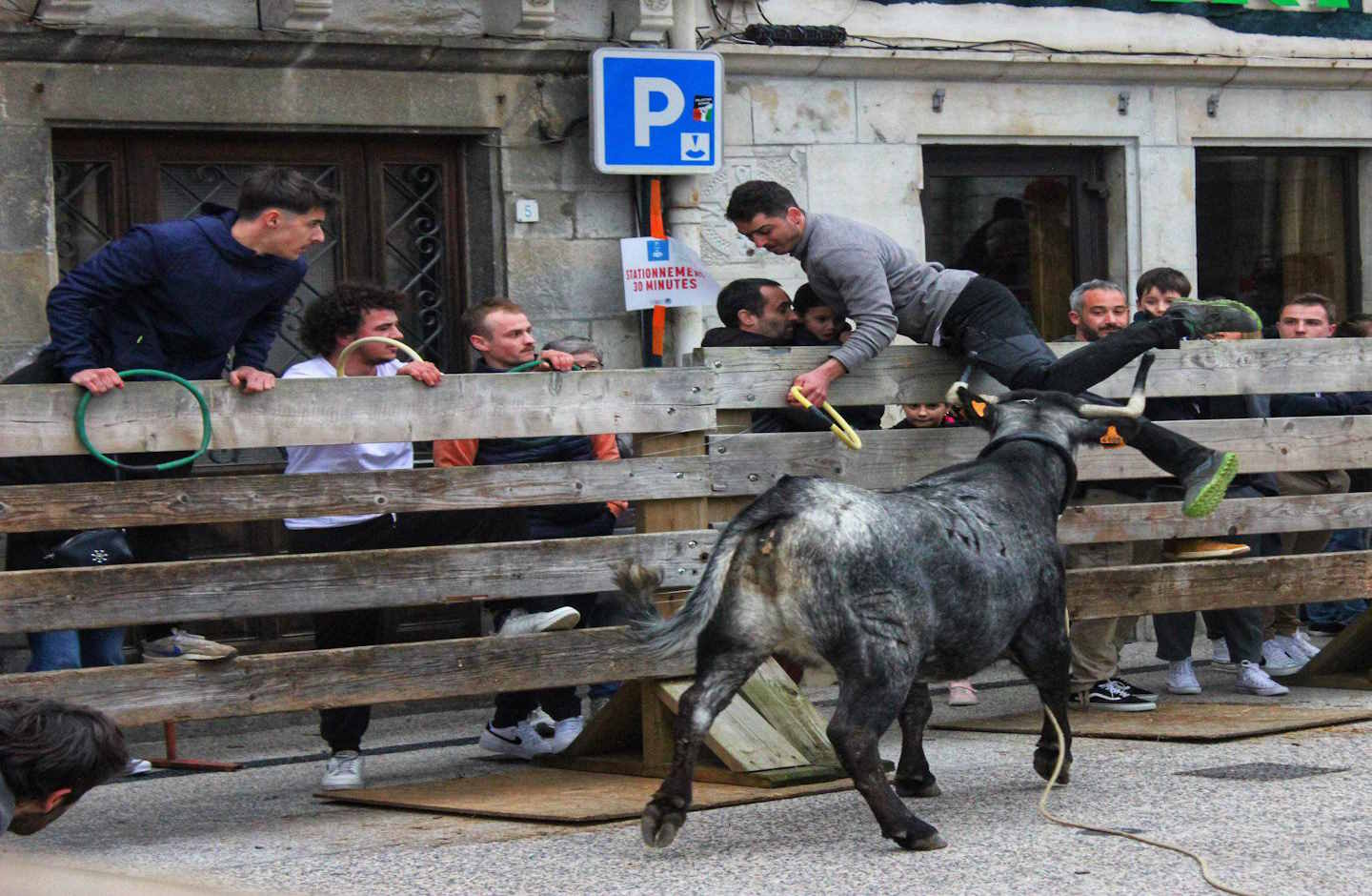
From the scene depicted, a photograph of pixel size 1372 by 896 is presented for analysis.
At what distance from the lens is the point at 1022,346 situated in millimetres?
7867

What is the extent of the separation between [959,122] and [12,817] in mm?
8783

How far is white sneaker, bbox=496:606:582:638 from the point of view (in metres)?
7.17

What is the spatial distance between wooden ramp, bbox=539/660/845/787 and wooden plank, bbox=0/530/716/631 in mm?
452

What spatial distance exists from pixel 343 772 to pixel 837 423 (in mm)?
2303

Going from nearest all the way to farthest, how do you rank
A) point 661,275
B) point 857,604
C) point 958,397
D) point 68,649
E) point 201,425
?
point 857,604, point 201,425, point 958,397, point 68,649, point 661,275

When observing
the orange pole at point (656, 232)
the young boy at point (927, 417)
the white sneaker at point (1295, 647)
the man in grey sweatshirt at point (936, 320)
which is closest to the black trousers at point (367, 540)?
the man in grey sweatshirt at point (936, 320)

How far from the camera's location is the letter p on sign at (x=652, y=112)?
10.8 metres

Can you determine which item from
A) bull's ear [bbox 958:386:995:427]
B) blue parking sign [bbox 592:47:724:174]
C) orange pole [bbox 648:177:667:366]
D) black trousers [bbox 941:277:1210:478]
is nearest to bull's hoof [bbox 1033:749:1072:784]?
bull's ear [bbox 958:386:995:427]

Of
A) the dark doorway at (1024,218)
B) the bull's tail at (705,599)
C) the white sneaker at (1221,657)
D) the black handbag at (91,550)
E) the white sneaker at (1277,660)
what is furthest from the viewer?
the dark doorway at (1024,218)

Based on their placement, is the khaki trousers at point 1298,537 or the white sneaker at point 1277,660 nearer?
the khaki trousers at point 1298,537

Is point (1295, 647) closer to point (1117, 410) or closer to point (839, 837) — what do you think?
point (1117, 410)

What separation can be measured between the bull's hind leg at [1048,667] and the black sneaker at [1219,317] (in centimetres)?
236

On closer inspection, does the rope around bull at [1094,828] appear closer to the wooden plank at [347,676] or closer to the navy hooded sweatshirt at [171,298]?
the wooden plank at [347,676]

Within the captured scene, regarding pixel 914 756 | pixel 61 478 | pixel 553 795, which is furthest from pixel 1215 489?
pixel 61 478
